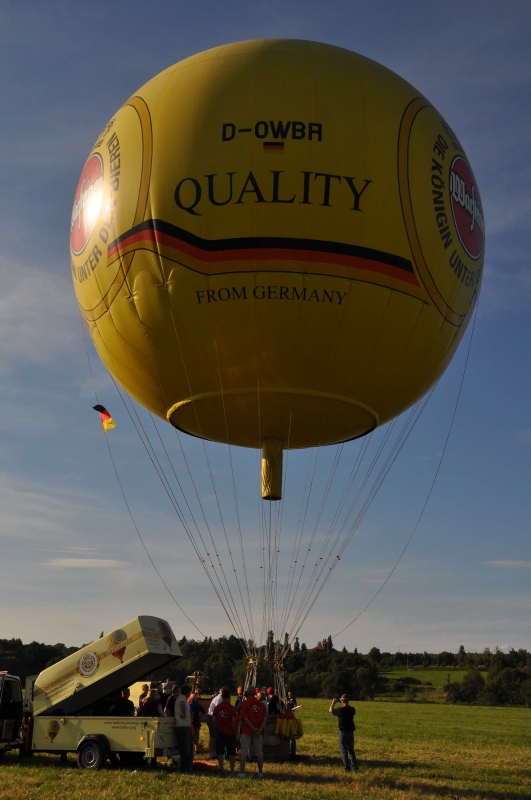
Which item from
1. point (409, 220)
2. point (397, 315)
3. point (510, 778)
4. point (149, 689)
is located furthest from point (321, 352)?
point (510, 778)

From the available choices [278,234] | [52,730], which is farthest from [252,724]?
[278,234]

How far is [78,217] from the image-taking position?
49.6 feet

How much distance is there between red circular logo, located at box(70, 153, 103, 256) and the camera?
14289 mm

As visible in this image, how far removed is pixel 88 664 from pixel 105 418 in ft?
20.6

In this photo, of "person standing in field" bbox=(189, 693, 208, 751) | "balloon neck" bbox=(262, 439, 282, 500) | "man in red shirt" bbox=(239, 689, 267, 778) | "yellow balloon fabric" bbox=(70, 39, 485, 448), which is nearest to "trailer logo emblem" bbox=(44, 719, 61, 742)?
"person standing in field" bbox=(189, 693, 208, 751)

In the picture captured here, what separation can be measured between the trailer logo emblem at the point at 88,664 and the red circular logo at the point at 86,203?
296 inches

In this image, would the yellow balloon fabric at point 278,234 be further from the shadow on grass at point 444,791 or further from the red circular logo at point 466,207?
the shadow on grass at point 444,791

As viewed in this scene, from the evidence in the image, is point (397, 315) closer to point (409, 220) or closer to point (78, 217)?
point (409, 220)

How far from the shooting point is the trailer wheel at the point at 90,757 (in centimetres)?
1172

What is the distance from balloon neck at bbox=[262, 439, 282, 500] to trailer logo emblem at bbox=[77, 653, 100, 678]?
14.8 ft

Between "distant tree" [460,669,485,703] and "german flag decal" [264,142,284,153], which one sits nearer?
"german flag decal" [264,142,284,153]

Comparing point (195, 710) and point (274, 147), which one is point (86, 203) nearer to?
point (274, 147)

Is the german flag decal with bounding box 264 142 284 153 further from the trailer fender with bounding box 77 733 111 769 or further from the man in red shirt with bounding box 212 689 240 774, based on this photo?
the trailer fender with bounding box 77 733 111 769

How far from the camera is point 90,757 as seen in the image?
38.9 feet
